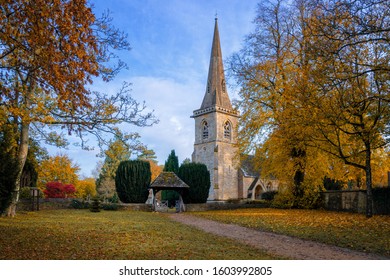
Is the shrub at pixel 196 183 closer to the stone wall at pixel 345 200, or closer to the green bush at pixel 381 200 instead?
the stone wall at pixel 345 200

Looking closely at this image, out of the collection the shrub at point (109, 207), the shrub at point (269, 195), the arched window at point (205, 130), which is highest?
the arched window at point (205, 130)

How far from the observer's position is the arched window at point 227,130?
165ft

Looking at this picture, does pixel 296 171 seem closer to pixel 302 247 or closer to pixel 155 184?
pixel 155 184

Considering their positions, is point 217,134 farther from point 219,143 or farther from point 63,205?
point 63,205

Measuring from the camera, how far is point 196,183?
3052 centimetres

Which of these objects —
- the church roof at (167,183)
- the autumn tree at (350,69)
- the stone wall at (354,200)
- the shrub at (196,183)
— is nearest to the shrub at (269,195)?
the shrub at (196,183)

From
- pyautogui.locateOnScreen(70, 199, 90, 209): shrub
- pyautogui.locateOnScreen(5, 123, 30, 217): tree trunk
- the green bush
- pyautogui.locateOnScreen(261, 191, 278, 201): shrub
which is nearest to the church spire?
pyautogui.locateOnScreen(261, 191, 278, 201): shrub

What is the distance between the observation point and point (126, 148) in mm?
11258

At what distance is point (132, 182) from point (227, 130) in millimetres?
24883

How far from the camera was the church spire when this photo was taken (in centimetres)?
5019

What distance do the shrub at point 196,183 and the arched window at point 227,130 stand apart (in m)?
19.4

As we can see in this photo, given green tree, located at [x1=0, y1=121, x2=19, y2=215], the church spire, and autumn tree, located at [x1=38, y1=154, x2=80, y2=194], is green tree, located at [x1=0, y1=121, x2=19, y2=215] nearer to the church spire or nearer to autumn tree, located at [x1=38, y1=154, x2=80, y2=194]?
autumn tree, located at [x1=38, y1=154, x2=80, y2=194]

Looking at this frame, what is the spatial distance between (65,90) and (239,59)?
17935 millimetres

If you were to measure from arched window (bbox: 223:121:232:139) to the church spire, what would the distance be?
241 centimetres
